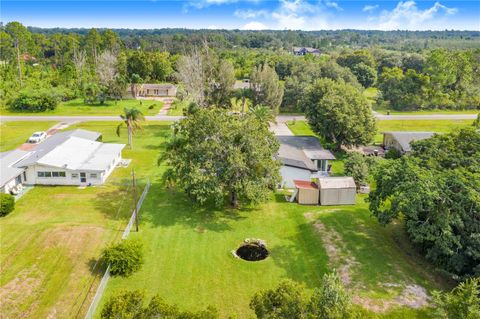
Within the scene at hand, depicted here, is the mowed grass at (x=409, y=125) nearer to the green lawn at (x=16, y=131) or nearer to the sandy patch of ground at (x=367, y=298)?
the sandy patch of ground at (x=367, y=298)

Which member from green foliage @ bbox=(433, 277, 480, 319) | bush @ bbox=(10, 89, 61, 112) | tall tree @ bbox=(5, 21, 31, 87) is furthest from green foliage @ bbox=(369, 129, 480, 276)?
tall tree @ bbox=(5, 21, 31, 87)

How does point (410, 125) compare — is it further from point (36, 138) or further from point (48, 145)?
point (36, 138)

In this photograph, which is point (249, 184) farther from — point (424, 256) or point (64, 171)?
point (64, 171)

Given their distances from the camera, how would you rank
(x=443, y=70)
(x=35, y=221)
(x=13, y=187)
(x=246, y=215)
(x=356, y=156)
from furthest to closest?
(x=443, y=70), (x=356, y=156), (x=13, y=187), (x=246, y=215), (x=35, y=221)

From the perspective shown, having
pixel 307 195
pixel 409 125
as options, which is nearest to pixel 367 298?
pixel 307 195

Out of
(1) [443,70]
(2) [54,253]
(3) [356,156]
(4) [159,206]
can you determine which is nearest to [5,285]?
(2) [54,253]

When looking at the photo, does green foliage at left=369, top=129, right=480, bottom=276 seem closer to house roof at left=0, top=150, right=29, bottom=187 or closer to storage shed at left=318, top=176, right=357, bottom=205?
storage shed at left=318, top=176, right=357, bottom=205

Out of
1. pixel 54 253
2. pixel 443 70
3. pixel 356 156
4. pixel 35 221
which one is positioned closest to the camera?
pixel 54 253
